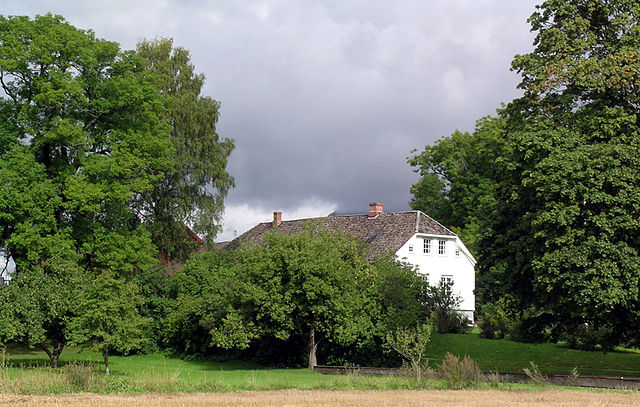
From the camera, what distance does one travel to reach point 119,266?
39406 millimetres

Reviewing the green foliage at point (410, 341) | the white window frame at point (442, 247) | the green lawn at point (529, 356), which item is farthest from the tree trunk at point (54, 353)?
the white window frame at point (442, 247)

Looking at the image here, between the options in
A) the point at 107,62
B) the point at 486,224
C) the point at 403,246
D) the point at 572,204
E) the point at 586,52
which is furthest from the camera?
the point at 403,246

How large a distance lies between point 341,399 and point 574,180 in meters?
11.6

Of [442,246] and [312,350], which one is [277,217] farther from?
[312,350]

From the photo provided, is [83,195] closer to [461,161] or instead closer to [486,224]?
[486,224]

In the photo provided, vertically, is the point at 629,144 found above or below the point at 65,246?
above

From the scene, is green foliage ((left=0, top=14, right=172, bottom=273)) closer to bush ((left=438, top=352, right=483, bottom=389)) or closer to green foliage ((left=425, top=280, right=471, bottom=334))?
green foliage ((left=425, top=280, right=471, bottom=334))

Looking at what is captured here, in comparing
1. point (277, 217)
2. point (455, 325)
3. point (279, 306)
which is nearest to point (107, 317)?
point (279, 306)

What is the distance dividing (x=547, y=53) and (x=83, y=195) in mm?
23328

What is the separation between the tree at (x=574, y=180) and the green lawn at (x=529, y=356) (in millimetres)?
3247

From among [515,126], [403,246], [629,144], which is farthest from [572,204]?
[403,246]

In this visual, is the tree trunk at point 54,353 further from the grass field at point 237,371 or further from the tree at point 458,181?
the tree at point 458,181

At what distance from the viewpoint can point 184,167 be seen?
159ft

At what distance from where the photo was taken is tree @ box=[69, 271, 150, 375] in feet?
106
